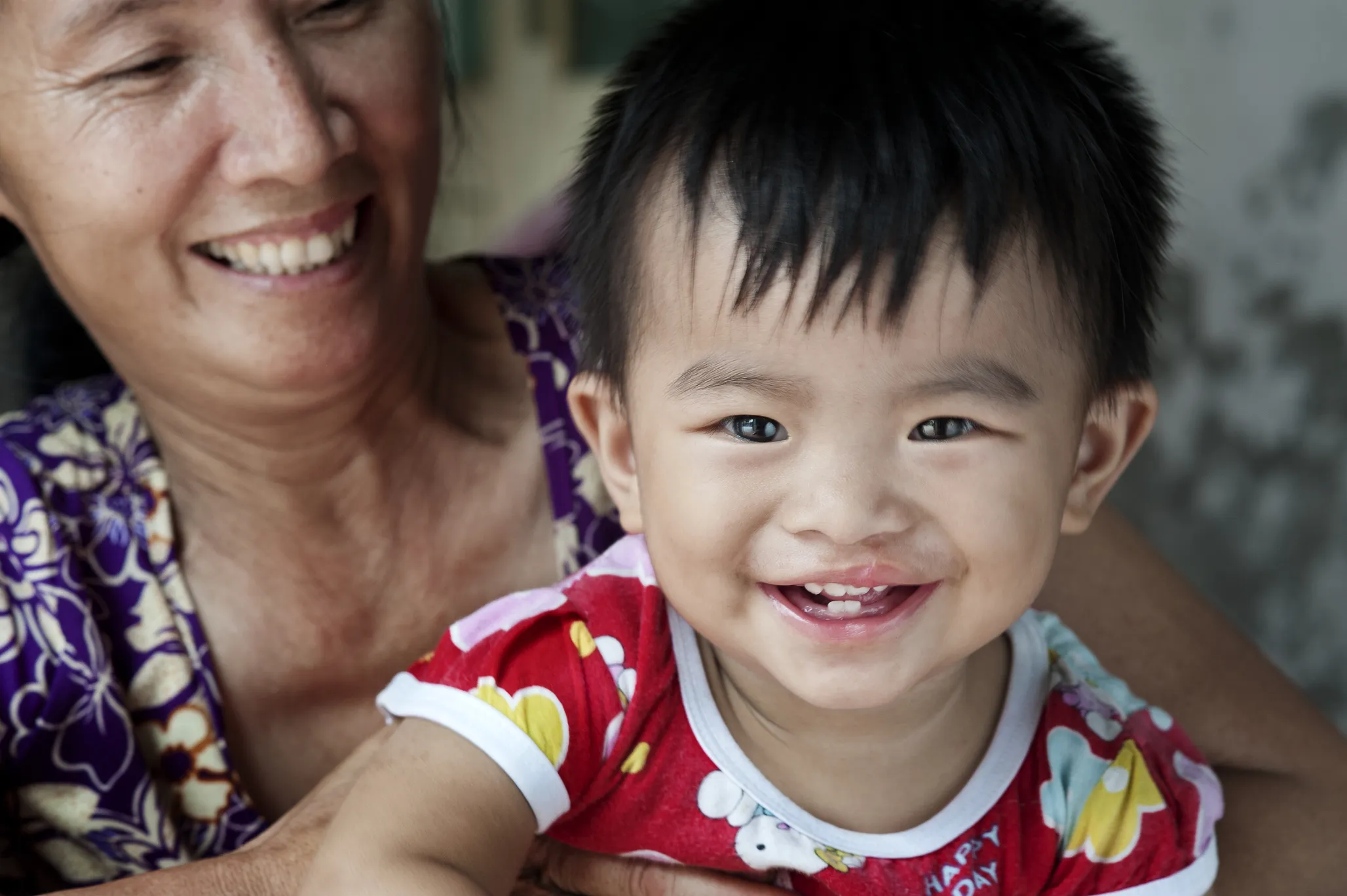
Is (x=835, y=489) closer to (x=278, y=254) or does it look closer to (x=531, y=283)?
(x=278, y=254)

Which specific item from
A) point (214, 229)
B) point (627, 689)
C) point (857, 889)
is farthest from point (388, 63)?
point (857, 889)

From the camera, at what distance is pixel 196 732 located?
66.3 inches

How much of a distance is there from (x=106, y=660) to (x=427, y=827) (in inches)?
23.9

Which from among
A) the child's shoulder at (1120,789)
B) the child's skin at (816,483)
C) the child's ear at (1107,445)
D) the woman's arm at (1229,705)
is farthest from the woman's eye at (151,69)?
the woman's arm at (1229,705)

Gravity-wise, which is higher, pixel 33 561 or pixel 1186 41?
pixel 1186 41

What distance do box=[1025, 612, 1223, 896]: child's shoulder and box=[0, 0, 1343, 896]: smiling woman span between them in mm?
327

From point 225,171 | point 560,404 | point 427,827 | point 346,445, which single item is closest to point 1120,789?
point 427,827

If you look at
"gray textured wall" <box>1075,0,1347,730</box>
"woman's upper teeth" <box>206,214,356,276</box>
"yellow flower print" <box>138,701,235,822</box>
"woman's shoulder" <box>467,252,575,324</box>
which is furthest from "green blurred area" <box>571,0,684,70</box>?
"yellow flower print" <box>138,701,235,822</box>

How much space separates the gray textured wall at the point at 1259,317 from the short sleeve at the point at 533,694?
1.44 meters

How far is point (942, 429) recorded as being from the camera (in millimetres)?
1193

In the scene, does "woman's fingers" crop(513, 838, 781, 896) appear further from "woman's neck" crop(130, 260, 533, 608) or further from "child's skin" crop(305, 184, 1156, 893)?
"woman's neck" crop(130, 260, 533, 608)

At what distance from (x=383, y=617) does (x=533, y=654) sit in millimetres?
529

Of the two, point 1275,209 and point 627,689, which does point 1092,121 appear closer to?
point 627,689

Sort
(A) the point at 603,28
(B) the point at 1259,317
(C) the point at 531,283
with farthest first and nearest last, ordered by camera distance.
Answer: (A) the point at 603,28, (B) the point at 1259,317, (C) the point at 531,283
